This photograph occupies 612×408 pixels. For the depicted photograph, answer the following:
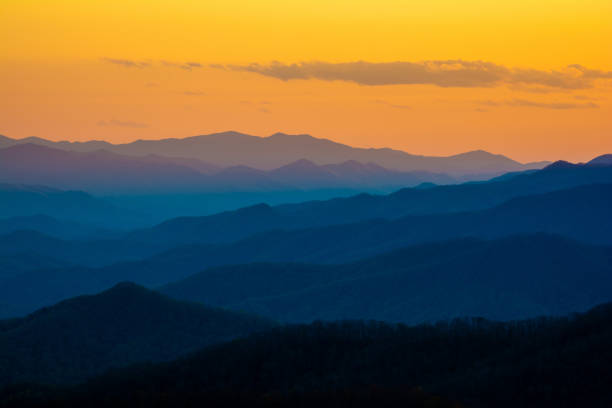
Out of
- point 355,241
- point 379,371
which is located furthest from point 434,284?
point 379,371

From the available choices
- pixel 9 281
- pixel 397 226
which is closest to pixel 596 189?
pixel 397 226

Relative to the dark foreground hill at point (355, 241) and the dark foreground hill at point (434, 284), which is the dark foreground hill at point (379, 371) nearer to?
the dark foreground hill at point (434, 284)

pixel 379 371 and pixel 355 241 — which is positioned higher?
pixel 355 241

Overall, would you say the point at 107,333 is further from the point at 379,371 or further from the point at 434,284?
the point at 434,284

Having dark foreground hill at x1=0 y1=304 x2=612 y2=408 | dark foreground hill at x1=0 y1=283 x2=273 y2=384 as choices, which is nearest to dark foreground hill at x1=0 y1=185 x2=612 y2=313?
dark foreground hill at x1=0 y1=283 x2=273 y2=384

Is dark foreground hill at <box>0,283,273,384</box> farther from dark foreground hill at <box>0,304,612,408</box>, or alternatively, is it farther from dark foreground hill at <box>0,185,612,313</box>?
dark foreground hill at <box>0,185,612,313</box>

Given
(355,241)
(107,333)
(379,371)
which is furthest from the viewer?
(355,241)
